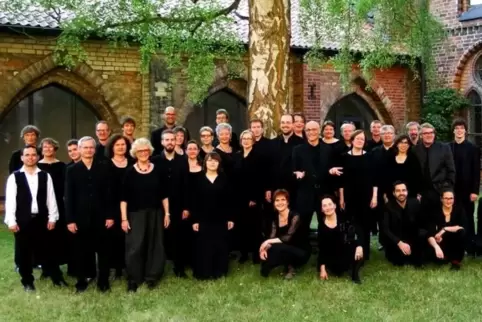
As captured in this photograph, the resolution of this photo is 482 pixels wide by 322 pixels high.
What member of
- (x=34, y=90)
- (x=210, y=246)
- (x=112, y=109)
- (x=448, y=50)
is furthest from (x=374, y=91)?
(x=210, y=246)

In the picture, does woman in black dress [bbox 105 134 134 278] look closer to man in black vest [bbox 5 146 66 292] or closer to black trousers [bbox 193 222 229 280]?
man in black vest [bbox 5 146 66 292]

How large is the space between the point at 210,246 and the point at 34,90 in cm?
899

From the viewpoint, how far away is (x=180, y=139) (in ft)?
27.6

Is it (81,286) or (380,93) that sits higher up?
(380,93)

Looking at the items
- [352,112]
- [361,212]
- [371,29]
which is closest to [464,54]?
[352,112]

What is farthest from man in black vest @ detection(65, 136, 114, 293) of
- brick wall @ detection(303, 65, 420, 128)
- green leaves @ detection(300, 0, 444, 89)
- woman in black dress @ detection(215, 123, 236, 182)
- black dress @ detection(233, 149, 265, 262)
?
brick wall @ detection(303, 65, 420, 128)

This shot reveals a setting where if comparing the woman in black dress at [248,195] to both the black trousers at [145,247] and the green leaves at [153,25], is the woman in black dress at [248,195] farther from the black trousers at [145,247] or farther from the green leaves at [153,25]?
the green leaves at [153,25]

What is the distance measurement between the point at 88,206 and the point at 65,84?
8964 millimetres

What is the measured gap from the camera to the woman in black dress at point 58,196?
7926mm

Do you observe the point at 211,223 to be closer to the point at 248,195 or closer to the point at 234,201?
the point at 234,201

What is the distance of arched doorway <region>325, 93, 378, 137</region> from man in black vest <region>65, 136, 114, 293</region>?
42.5 ft

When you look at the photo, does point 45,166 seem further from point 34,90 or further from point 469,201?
point 34,90

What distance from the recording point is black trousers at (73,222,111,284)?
7.49 meters

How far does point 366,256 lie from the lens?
28.5ft
